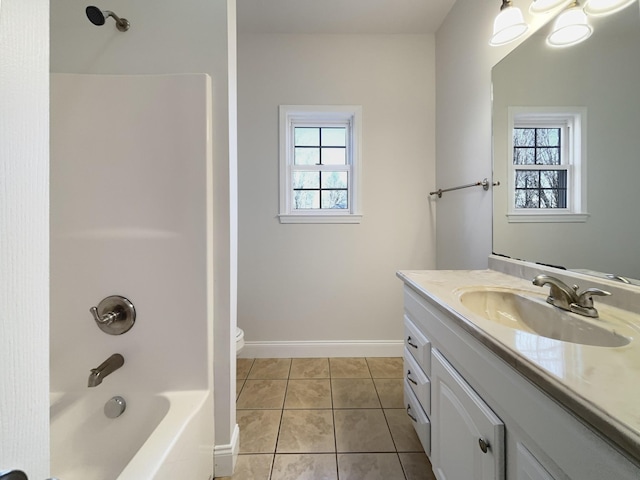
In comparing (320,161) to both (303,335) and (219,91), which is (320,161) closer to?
(219,91)

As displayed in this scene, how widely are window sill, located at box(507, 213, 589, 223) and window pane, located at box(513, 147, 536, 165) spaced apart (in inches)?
9.7

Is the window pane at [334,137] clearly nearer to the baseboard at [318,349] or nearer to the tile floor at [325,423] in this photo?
the baseboard at [318,349]

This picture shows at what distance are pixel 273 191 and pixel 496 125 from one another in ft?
5.08

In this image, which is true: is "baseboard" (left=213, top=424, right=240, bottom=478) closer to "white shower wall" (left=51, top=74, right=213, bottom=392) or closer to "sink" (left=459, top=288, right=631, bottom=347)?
"white shower wall" (left=51, top=74, right=213, bottom=392)

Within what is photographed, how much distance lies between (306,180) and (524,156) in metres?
1.51

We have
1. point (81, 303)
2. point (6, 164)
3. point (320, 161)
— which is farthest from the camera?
point (320, 161)

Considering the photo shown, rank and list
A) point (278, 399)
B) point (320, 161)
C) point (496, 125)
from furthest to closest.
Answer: point (320, 161), point (278, 399), point (496, 125)

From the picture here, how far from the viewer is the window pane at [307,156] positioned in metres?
2.29

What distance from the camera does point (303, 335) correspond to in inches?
86.7

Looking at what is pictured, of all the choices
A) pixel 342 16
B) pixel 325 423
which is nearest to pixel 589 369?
pixel 325 423

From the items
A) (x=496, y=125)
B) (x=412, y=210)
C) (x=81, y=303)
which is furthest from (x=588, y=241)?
(x=81, y=303)

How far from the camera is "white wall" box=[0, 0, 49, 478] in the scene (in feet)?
0.93

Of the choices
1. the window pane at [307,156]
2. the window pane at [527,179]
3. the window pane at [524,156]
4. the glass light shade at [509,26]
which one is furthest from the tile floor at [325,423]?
the glass light shade at [509,26]

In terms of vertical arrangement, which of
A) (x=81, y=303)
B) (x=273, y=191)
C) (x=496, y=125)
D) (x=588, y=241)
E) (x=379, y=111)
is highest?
(x=379, y=111)
